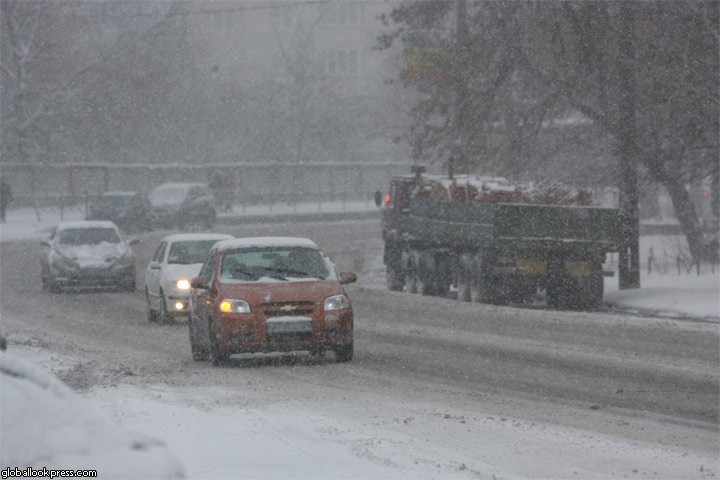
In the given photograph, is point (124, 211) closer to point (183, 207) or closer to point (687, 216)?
point (183, 207)

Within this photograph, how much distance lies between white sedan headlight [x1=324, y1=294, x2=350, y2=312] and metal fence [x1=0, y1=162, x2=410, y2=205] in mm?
46774

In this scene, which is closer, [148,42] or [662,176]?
[662,176]

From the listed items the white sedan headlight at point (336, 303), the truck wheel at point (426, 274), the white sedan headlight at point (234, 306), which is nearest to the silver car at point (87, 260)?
the truck wheel at point (426, 274)

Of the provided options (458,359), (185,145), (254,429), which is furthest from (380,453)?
(185,145)

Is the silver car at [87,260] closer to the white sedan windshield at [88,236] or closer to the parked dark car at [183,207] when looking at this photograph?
the white sedan windshield at [88,236]

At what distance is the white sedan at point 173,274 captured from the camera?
22.1 metres

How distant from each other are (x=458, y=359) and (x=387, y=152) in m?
89.3

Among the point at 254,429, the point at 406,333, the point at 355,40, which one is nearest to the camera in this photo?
the point at 254,429

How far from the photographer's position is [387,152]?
10575 centimetres

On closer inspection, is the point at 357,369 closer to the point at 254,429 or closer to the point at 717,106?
the point at 254,429

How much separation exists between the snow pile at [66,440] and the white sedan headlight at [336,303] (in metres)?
→ 11.2

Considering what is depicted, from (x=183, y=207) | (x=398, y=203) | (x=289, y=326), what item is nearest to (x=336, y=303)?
(x=289, y=326)

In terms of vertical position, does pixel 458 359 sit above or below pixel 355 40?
below

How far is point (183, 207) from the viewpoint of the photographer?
5697cm
